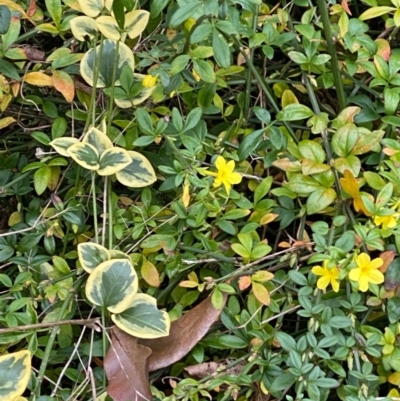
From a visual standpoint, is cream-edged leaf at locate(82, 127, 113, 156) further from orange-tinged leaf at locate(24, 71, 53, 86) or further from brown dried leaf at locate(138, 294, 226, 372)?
brown dried leaf at locate(138, 294, 226, 372)

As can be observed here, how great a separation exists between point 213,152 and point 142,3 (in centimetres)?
33

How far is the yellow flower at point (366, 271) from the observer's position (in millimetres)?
860

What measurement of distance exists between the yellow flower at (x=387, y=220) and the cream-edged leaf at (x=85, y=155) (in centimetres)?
48

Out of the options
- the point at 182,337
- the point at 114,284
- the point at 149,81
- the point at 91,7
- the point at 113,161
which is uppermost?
the point at 91,7

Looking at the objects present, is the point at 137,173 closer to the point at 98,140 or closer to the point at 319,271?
the point at 98,140

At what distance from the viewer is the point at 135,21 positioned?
40.0 inches

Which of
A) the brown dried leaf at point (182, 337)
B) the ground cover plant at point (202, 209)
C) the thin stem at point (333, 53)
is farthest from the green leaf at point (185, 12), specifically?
the brown dried leaf at point (182, 337)

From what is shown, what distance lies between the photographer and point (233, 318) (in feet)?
3.26

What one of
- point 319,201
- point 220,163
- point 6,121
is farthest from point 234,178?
point 6,121

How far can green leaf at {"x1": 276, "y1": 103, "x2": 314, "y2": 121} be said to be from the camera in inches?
40.1

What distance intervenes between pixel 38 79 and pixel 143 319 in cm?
49

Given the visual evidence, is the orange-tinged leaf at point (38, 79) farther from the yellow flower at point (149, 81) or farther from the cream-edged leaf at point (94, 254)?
the cream-edged leaf at point (94, 254)

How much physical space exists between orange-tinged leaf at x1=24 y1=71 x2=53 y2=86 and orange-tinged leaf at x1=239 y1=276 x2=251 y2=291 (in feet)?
1.68

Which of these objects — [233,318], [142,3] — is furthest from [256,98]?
[233,318]
